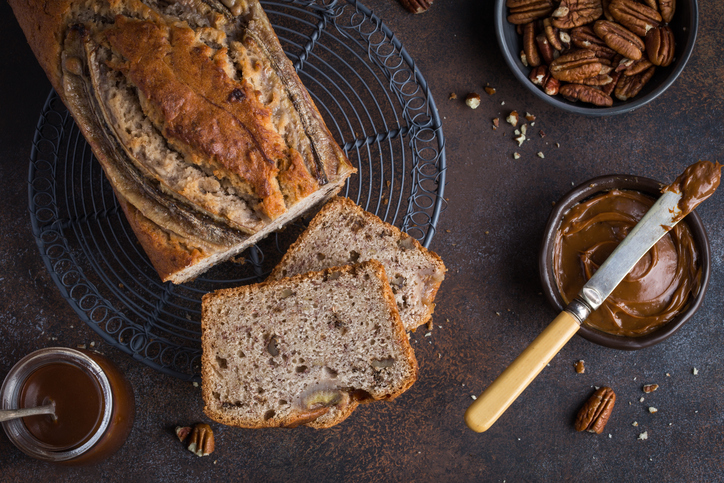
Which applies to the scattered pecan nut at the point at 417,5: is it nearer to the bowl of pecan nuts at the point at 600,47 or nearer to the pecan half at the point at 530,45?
the bowl of pecan nuts at the point at 600,47

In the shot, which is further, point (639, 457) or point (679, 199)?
point (639, 457)

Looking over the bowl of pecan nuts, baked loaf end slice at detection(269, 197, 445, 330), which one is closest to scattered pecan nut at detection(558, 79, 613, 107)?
the bowl of pecan nuts

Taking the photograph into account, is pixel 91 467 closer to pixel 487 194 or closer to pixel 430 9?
pixel 487 194

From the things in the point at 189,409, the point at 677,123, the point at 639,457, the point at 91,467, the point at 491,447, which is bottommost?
the point at 91,467

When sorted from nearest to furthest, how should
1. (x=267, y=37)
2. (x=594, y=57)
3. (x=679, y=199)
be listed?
(x=267, y=37) < (x=679, y=199) < (x=594, y=57)

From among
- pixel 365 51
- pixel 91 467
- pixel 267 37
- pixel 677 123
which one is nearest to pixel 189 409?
pixel 91 467
